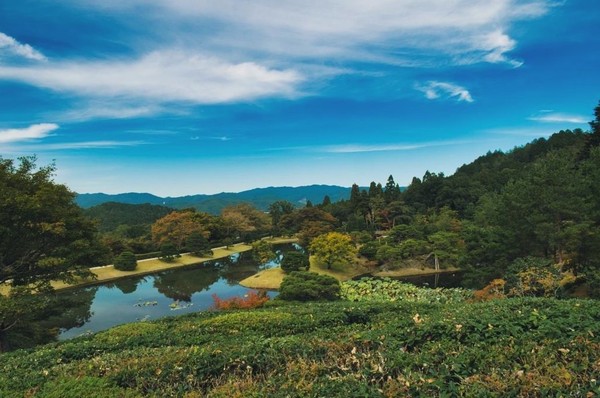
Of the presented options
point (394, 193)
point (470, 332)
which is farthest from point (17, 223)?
point (394, 193)

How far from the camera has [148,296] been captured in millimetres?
26891

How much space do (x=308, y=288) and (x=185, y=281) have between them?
1629cm

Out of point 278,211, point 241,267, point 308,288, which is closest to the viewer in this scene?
point 308,288

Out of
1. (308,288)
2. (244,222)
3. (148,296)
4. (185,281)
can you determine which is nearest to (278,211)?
(244,222)

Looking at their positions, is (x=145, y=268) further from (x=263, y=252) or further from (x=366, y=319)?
(x=366, y=319)

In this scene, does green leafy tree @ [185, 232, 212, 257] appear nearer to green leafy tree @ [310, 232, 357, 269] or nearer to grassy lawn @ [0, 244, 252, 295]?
grassy lawn @ [0, 244, 252, 295]

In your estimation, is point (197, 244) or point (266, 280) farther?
point (197, 244)

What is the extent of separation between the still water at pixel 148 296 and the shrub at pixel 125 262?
5.04 ft

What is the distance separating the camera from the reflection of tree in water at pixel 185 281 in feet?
91.2

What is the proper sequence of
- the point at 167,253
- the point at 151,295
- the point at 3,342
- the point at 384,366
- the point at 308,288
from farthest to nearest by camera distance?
the point at 167,253 → the point at 151,295 → the point at 308,288 → the point at 3,342 → the point at 384,366

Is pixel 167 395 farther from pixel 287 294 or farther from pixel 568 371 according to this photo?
pixel 287 294

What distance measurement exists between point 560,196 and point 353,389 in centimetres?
1994

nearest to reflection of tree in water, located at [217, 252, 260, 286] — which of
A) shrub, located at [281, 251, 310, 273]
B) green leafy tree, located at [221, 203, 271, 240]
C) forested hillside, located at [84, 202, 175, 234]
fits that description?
shrub, located at [281, 251, 310, 273]

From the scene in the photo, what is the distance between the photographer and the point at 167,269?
3728cm
